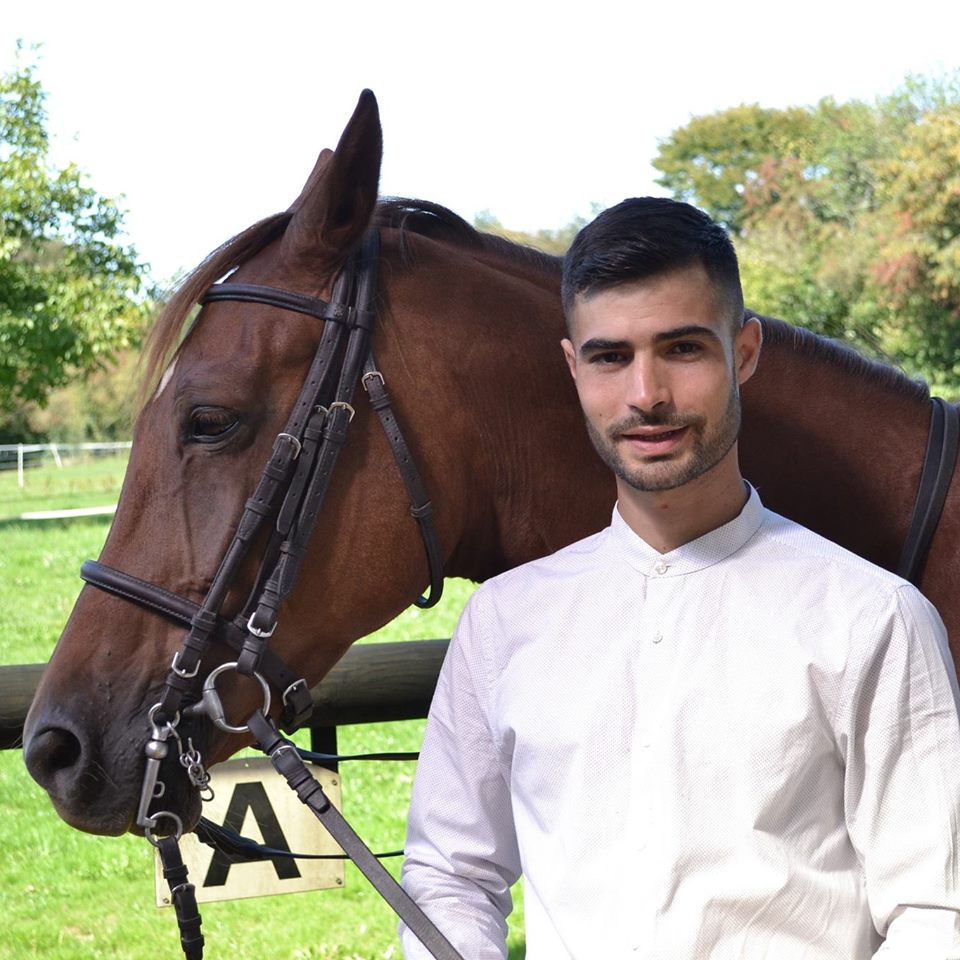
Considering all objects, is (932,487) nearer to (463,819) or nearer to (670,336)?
(670,336)

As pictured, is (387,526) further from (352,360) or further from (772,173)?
(772,173)

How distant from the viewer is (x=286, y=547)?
1967 millimetres

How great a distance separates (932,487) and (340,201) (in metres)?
1.19

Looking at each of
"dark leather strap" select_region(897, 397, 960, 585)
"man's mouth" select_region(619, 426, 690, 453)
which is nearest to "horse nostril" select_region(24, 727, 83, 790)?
"man's mouth" select_region(619, 426, 690, 453)

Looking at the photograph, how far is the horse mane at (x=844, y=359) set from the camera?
2234mm

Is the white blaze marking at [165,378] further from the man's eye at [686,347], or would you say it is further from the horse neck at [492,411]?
the man's eye at [686,347]

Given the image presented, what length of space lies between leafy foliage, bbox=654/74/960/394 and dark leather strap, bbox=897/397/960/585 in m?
10.2

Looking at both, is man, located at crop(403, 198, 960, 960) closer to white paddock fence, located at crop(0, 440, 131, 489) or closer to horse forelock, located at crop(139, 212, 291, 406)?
horse forelock, located at crop(139, 212, 291, 406)

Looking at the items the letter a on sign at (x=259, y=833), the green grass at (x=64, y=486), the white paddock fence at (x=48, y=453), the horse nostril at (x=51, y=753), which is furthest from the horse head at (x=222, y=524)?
the white paddock fence at (x=48, y=453)

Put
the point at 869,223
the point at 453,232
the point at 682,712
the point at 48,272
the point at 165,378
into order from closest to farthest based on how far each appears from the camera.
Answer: the point at 682,712
the point at 165,378
the point at 453,232
the point at 48,272
the point at 869,223

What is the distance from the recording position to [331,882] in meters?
3.32

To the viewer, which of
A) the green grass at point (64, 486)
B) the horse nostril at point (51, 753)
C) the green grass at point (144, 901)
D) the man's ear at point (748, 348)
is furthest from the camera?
the green grass at point (64, 486)

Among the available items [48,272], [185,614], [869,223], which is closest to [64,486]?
[48,272]

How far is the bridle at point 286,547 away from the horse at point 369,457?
0.07 feet
